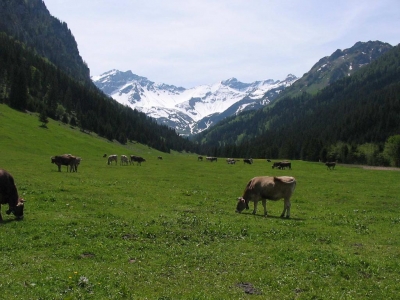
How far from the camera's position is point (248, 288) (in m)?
11.1

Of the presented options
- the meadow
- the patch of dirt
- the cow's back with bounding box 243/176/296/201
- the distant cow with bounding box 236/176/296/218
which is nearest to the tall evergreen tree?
the meadow

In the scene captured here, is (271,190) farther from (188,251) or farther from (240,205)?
(188,251)

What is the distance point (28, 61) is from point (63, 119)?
53.1 metres

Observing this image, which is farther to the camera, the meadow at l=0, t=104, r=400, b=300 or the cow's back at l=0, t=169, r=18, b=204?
the cow's back at l=0, t=169, r=18, b=204

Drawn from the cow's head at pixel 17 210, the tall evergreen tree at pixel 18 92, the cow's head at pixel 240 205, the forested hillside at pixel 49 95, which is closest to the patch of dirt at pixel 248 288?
the cow's head at pixel 17 210

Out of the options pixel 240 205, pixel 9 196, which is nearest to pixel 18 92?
pixel 9 196

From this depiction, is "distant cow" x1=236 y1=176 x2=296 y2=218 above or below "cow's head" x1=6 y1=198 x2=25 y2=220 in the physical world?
above

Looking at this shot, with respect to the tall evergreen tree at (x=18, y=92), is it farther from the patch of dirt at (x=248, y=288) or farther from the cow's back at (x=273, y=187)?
the patch of dirt at (x=248, y=288)

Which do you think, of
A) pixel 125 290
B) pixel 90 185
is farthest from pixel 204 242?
pixel 90 185

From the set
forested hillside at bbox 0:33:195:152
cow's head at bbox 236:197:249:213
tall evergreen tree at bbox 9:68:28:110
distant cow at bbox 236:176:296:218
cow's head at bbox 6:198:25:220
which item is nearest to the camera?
cow's head at bbox 6:198:25:220

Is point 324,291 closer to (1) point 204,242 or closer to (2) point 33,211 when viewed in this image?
(1) point 204,242

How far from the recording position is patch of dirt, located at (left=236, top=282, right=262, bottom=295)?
10758mm

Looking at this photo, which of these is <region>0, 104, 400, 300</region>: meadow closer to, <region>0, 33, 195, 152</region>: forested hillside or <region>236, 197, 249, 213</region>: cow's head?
<region>236, 197, 249, 213</region>: cow's head

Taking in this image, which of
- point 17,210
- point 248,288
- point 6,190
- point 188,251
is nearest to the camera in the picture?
Answer: point 248,288
